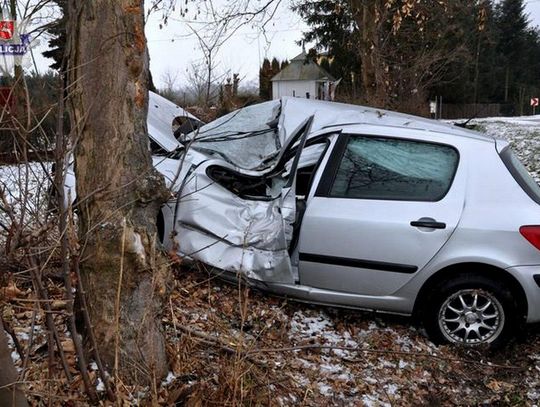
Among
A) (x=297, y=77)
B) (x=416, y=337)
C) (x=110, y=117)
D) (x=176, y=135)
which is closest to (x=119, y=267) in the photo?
(x=110, y=117)

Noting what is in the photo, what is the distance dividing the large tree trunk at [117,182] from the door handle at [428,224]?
2.01 m

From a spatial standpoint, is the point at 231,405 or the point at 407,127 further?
the point at 407,127

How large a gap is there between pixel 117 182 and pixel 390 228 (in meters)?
2.13

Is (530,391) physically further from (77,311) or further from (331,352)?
(77,311)

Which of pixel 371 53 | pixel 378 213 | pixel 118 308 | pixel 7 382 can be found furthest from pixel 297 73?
pixel 7 382

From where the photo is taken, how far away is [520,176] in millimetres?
4156

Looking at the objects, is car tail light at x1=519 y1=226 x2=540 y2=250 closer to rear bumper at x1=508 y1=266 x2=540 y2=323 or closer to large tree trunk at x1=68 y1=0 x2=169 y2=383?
rear bumper at x1=508 y1=266 x2=540 y2=323

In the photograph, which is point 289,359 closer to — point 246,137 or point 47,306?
point 47,306

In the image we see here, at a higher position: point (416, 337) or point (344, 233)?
point (344, 233)

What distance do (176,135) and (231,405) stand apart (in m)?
3.81

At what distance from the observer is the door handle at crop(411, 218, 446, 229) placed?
158 inches

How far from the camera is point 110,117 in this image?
8.84 feet

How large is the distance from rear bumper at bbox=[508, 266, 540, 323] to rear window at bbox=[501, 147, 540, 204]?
512 millimetres

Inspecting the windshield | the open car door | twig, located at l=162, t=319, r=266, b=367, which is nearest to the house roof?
the windshield
